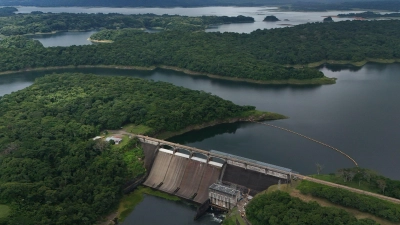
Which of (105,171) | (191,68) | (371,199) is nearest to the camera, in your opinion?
(371,199)

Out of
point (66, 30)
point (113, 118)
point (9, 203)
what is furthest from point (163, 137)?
point (66, 30)

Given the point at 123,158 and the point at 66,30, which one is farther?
the point at 66,30

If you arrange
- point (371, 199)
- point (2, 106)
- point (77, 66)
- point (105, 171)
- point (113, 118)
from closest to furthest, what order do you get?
point (371, 199), point (105, 171), point (113, 118), point (2, 106), point (77, 66)

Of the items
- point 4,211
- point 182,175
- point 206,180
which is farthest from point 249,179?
point 4,211

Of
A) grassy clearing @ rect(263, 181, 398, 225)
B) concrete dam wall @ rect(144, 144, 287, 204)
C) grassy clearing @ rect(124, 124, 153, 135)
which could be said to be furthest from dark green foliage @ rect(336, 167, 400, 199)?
grassy clearing @ rect(124, 124, 153, 135)

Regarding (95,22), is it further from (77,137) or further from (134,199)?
(134,199)

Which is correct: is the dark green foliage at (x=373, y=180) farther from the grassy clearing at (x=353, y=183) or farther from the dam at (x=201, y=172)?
the dam at (x=201, y=172)

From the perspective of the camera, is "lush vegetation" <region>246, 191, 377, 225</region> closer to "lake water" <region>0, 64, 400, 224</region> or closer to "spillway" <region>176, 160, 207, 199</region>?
"lake water" <region>0, 64, 400, 224</region>

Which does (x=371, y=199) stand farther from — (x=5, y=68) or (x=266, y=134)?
(x=5, y=68)
